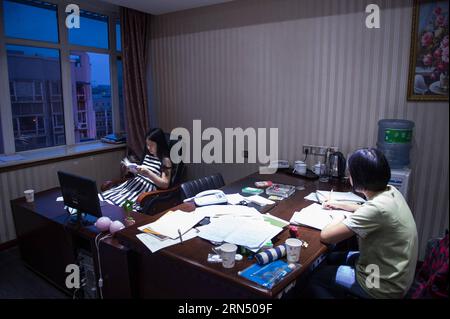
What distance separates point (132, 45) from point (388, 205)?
342cm

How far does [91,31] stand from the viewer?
3.92 meters

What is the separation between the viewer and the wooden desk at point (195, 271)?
1400 mm

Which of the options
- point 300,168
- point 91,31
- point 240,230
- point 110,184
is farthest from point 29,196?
point 300,168

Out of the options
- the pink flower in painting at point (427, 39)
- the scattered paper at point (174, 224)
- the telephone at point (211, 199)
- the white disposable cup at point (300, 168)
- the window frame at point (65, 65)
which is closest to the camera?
the scattered paper at point (174, 224)

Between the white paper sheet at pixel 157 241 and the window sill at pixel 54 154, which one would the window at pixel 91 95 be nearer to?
the window sill at pixel 54 154

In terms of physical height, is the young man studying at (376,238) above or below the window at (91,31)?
below

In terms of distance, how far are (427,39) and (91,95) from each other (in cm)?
352

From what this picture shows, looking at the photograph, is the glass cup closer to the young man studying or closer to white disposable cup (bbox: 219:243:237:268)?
white disposable cup (bbox: 219:243:237:268)

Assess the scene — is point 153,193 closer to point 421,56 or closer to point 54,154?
point 54,154

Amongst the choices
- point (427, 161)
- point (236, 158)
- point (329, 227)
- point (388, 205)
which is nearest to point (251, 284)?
point (329, 227)

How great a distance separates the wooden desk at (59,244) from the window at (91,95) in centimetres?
133

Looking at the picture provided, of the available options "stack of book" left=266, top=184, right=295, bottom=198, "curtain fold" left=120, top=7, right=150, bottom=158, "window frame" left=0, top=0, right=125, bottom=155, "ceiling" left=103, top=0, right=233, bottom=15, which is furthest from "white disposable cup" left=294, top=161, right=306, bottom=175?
"window frame" left=0, top=0, right=125, bottom=155

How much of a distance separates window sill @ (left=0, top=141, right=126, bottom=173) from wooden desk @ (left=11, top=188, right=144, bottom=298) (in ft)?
1.72

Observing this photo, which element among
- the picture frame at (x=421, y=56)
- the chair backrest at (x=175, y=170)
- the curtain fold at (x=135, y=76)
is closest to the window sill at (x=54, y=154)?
the curtain fold at (x=135, y=76)
